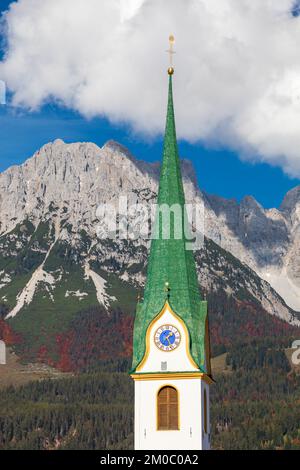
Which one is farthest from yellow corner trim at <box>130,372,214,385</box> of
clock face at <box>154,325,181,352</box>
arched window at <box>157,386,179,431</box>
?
clock face at <box>154,325,181,352</box>

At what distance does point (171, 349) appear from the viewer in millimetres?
73500

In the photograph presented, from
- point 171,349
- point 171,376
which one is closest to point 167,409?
point 171,376

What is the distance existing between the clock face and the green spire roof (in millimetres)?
1058

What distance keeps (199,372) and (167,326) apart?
4.87 m

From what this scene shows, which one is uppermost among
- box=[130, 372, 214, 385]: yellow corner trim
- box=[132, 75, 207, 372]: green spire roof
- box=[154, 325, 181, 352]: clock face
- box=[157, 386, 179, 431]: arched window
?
box=[132, 75, 207, 372]: green spire roof

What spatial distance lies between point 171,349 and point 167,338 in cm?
99

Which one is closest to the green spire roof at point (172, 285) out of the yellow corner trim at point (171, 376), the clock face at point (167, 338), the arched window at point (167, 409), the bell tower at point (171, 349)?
the bell tower at point (171, 349)

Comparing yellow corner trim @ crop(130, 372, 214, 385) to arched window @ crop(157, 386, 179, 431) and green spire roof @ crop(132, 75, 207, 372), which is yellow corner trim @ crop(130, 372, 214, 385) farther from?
arched window @ crop(157, 386, 179, 431)

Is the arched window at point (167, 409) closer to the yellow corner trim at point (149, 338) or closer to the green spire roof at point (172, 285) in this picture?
the yellow corner trim at point (149, 338)

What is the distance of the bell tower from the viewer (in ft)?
233
